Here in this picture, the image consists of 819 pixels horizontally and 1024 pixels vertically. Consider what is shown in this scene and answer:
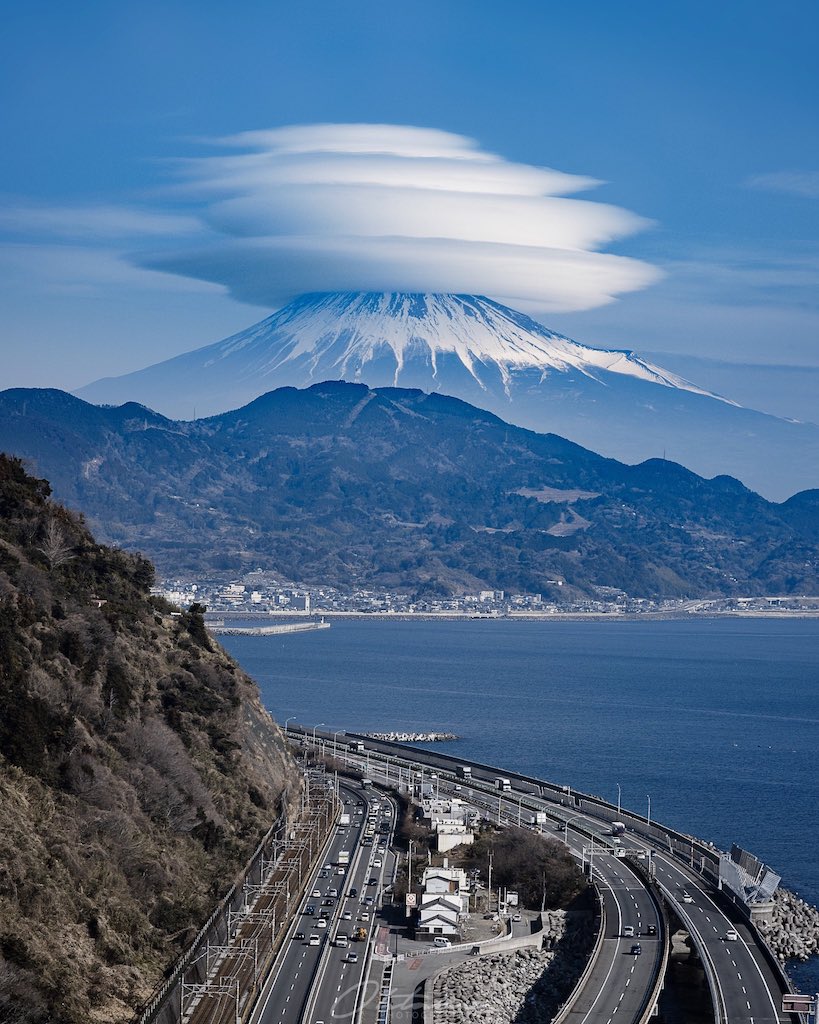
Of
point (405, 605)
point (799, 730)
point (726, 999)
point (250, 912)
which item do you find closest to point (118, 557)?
point (250, 912)

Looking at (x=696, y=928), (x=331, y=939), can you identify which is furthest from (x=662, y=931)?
(x=331, y=939)

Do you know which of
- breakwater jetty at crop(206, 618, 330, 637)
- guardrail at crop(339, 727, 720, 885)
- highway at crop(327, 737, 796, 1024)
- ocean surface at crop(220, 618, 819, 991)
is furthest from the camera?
breakwater jetty at crop(206, 618, 330, 637)

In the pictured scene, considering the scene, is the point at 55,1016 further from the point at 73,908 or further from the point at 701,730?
the point at 701,730

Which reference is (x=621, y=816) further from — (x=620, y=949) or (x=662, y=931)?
(x=620, y=949)

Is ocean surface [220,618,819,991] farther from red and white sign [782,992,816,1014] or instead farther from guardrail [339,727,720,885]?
red and white sign [782,992,816,1014]

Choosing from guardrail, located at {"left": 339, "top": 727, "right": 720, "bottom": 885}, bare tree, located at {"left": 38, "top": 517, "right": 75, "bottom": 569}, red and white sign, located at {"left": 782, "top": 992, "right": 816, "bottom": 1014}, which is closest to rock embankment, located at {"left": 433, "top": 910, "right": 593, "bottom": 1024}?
red and white sign, located at {"left": 782, "top": 992, "right": 816, "bottom": 1014}

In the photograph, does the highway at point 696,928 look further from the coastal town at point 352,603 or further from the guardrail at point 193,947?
the coastal town at point 352,603

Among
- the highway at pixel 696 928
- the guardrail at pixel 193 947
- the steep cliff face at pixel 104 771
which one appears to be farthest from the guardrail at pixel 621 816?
the guardrail at pixel 193 947
